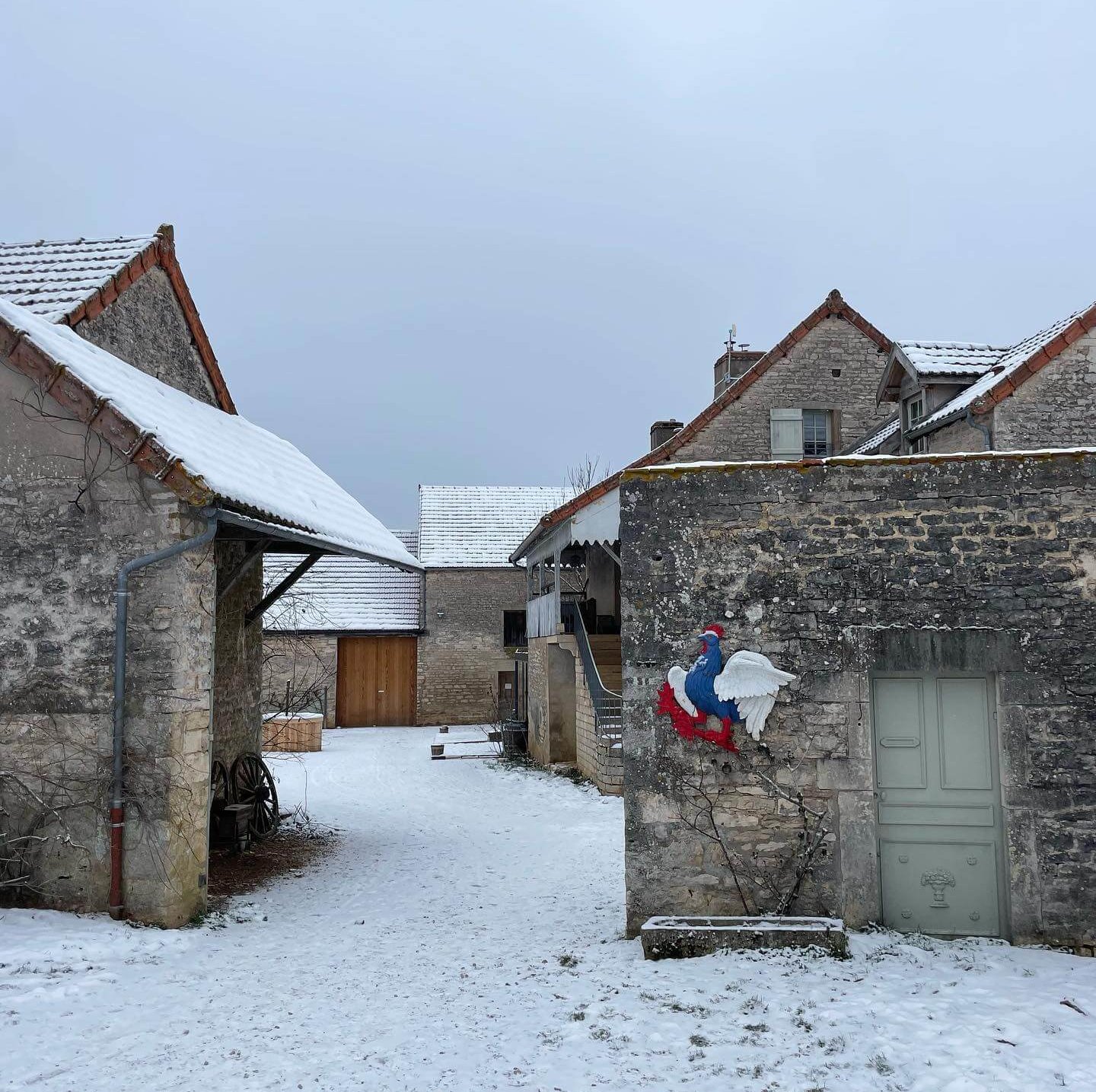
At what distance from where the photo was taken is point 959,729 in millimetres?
6246

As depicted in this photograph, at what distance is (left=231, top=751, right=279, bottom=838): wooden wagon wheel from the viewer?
10305 millimetres

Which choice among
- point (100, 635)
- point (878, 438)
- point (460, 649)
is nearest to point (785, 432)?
point (878, 438)

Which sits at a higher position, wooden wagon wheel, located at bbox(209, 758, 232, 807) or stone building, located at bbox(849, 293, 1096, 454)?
stone building, located at bbox(849, 293, 1096, 454)

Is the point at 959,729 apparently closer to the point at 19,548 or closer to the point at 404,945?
the point at 404,945

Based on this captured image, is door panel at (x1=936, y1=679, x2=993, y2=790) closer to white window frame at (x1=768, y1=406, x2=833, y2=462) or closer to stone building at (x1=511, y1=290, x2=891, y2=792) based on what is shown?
stone building at (x1=511, y1=290, x2=891, y2=792)

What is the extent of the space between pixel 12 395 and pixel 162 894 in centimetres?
390

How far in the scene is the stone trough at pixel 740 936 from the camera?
573cm

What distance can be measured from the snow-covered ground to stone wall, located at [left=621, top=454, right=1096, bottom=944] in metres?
0.57

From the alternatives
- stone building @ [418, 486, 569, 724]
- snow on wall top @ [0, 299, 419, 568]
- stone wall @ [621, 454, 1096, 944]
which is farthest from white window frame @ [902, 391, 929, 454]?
stone building @ [418, 486, 569, 724]

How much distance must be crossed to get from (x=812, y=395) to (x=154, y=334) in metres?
11.1

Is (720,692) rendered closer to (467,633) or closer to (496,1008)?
(496,1008)

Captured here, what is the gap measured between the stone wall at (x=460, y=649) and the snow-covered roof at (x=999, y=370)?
47.3ft

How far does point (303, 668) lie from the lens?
2441 centimetres

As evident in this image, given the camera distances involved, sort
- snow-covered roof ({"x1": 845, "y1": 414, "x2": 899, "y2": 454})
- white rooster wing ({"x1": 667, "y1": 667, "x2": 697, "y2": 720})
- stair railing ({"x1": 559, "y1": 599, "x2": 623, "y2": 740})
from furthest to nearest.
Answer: snow-covered roof ({"x1": 845, "y1": 414, "x2": 899, "y2": 454}), stair railing ({"x1": 559, "y1": 599, "x2": 623, "y2": 740}), white rooster wing ({"x1": 667, "y1": 667, "x2": 697, "y2": 720})
